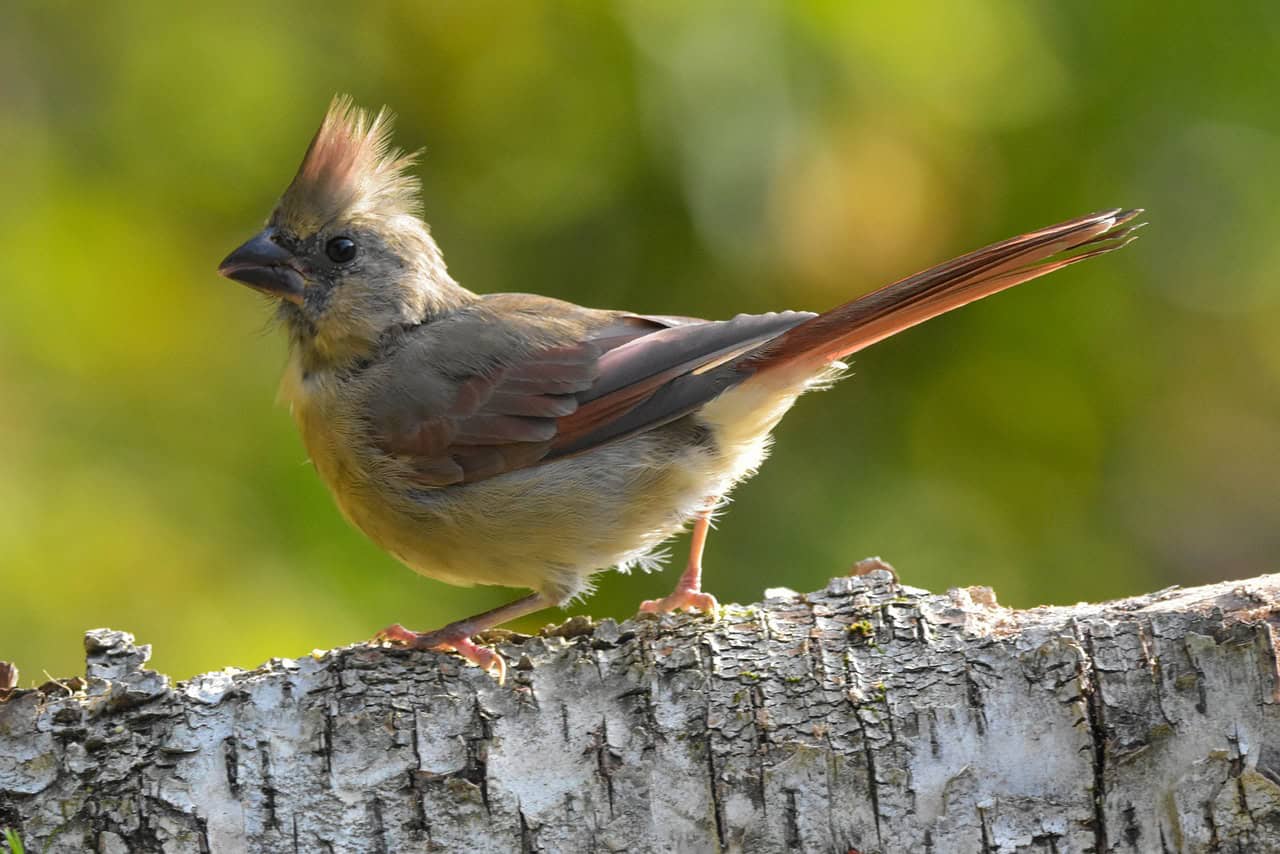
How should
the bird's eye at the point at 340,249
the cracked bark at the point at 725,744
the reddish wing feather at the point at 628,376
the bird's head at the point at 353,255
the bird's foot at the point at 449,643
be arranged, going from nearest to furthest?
the cracked bark at the point at 725,744 < the bird's foot at the point at 449,643 < the reddish wing feather at the point at 628,376 < the bird's head at the point at 353,255 < the bird's eye at the point at 340,249

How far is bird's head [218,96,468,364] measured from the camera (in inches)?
157

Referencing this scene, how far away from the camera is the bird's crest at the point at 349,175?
3.87 meters

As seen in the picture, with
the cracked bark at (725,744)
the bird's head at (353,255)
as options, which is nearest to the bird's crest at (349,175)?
the bird's head at (353,255)

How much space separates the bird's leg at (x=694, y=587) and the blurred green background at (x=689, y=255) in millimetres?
118

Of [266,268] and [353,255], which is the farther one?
[353,255]

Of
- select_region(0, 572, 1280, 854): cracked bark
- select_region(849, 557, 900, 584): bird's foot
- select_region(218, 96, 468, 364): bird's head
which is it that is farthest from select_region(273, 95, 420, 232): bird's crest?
select_region(849, 557, 900, 584): bird's foot

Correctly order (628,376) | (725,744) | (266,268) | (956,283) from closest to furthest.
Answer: (725,744) → (956,283) → (628,376) → (266,268)

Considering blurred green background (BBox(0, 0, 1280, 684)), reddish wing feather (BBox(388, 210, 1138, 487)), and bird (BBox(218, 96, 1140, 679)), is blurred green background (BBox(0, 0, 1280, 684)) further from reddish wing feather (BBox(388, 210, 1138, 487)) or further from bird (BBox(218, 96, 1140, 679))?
reddish wing feather (BBox(388, 210, 1138, 487))

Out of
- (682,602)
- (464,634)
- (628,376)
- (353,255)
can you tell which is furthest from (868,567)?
(353,255)

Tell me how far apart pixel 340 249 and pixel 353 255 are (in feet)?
0.13

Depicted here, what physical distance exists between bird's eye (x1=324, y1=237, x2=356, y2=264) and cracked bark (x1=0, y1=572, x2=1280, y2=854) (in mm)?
1566

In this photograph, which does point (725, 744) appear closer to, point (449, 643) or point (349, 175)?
point (449, 643)

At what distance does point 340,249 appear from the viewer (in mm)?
4199

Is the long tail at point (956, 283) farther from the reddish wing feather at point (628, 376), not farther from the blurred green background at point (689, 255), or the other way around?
the blurred green background at point (689, 255)
